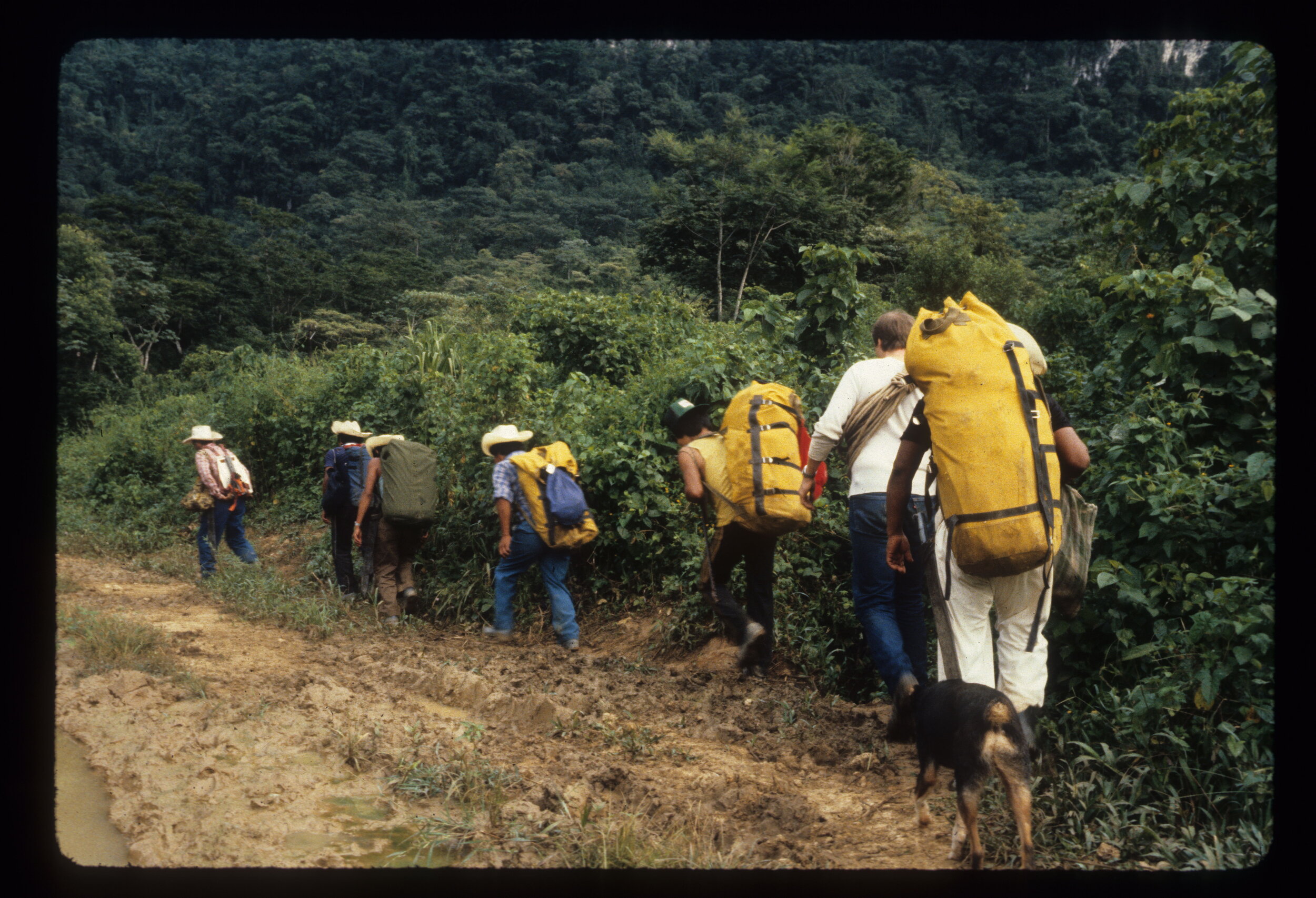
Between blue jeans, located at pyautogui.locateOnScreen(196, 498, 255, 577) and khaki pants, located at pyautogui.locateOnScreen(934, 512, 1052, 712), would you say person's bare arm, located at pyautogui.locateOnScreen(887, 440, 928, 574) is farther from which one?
blue jeans, located at pyautogui.locateOnScreen(196, 498, 255, 577)

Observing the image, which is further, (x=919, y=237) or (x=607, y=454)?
(x=919, y=237)

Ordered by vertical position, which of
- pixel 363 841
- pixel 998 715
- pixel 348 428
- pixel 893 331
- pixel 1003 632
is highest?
pixel 893 331

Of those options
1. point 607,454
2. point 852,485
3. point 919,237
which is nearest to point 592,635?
point 607,454

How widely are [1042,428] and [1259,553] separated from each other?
999mm

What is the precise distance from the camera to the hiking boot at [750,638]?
4.45 metres

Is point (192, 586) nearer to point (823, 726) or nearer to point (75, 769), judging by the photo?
point (75, 769)

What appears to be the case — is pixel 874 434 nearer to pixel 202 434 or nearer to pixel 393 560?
pixel 393 560

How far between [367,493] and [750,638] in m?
3.81

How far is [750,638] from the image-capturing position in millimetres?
4453

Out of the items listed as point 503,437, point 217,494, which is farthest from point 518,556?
point 217,494

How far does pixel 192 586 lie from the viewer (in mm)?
7211

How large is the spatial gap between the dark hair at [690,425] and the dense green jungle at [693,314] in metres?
0.97

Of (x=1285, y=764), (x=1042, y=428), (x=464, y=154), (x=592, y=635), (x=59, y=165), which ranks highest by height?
(x=464, y=154)

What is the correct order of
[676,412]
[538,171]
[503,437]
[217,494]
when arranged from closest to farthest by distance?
1. [676,412]
2. [503,437]
3. [217,494]
4. [538,171]
